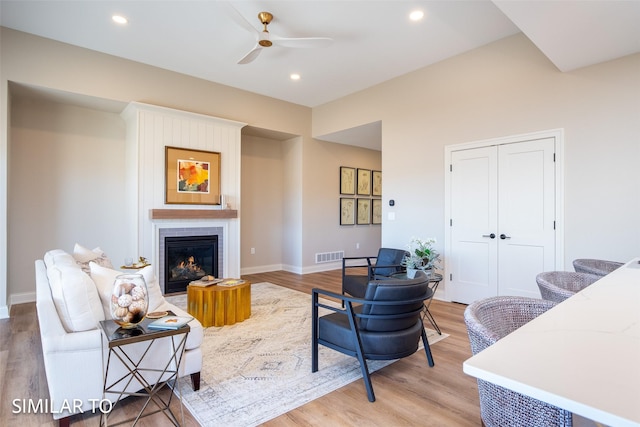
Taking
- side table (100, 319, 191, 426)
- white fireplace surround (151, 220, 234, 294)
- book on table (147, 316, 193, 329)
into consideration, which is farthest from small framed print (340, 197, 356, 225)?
book on table (147, 316, 193, 329)

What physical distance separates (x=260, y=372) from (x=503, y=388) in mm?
1934

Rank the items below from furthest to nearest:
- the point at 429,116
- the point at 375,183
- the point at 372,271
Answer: the point at 375,183
the point at 429,116
the point at 372,271

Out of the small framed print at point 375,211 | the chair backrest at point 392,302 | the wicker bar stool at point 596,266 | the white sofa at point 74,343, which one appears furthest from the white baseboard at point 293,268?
the wicker bar stool at point 596,266

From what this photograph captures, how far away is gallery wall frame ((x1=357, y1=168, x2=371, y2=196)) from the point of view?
319 inches

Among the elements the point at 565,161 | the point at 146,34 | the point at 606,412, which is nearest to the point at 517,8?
the point at 565,161

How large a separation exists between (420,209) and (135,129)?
4500 millimetres

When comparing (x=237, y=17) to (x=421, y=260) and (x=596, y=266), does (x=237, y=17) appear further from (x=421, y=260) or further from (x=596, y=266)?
(x=596, y=266)

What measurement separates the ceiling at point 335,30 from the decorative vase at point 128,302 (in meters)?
3.00

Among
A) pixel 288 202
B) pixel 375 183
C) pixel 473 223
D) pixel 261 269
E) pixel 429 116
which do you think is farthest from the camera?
pixel 375 183

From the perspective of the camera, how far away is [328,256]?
24.4 feet

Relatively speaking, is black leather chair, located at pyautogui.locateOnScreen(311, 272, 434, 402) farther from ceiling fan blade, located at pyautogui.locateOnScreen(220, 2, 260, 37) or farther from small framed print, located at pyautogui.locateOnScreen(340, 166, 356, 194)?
small framed print, located at pyautogui.locateOnScreen(340, 166, 356, 194)

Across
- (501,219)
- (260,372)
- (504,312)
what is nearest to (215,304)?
(260,372)

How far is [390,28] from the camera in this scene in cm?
404

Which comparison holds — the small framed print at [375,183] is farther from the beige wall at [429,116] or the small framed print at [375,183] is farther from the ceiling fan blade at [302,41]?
the ceiling fan blade at [302,41]
